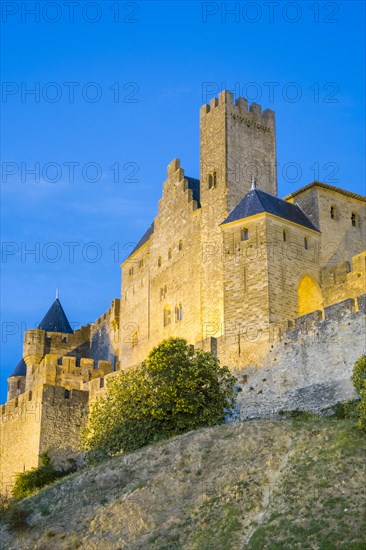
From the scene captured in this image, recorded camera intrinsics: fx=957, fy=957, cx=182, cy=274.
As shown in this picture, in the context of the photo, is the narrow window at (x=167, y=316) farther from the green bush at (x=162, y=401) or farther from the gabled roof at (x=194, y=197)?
the green bush at (x=162, y=401)

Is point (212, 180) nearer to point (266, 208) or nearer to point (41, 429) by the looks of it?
point (266, 208)

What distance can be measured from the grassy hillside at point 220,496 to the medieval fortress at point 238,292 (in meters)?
7.03

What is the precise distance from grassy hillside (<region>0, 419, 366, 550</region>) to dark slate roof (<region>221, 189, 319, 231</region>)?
15.5 meters

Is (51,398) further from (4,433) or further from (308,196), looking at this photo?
(308,196)

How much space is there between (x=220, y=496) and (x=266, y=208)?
67.8 ft

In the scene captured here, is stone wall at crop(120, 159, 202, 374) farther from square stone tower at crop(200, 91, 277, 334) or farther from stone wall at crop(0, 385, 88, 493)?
stone wall at crop(0, 385, 88, 493)

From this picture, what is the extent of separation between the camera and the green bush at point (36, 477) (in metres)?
42.1

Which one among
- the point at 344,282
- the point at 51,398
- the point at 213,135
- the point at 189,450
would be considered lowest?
the point at 189,450

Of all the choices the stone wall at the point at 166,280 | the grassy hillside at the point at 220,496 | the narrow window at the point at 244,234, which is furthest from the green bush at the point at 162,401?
the stone wall at the point at 166,280

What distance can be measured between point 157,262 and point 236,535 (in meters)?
31.4

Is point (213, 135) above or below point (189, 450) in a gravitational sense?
above

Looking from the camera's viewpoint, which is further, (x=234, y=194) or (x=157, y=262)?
(x=157, y=262)

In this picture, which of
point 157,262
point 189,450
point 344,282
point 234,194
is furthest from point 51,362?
point 189,450

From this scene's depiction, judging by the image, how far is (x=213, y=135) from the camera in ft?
178
